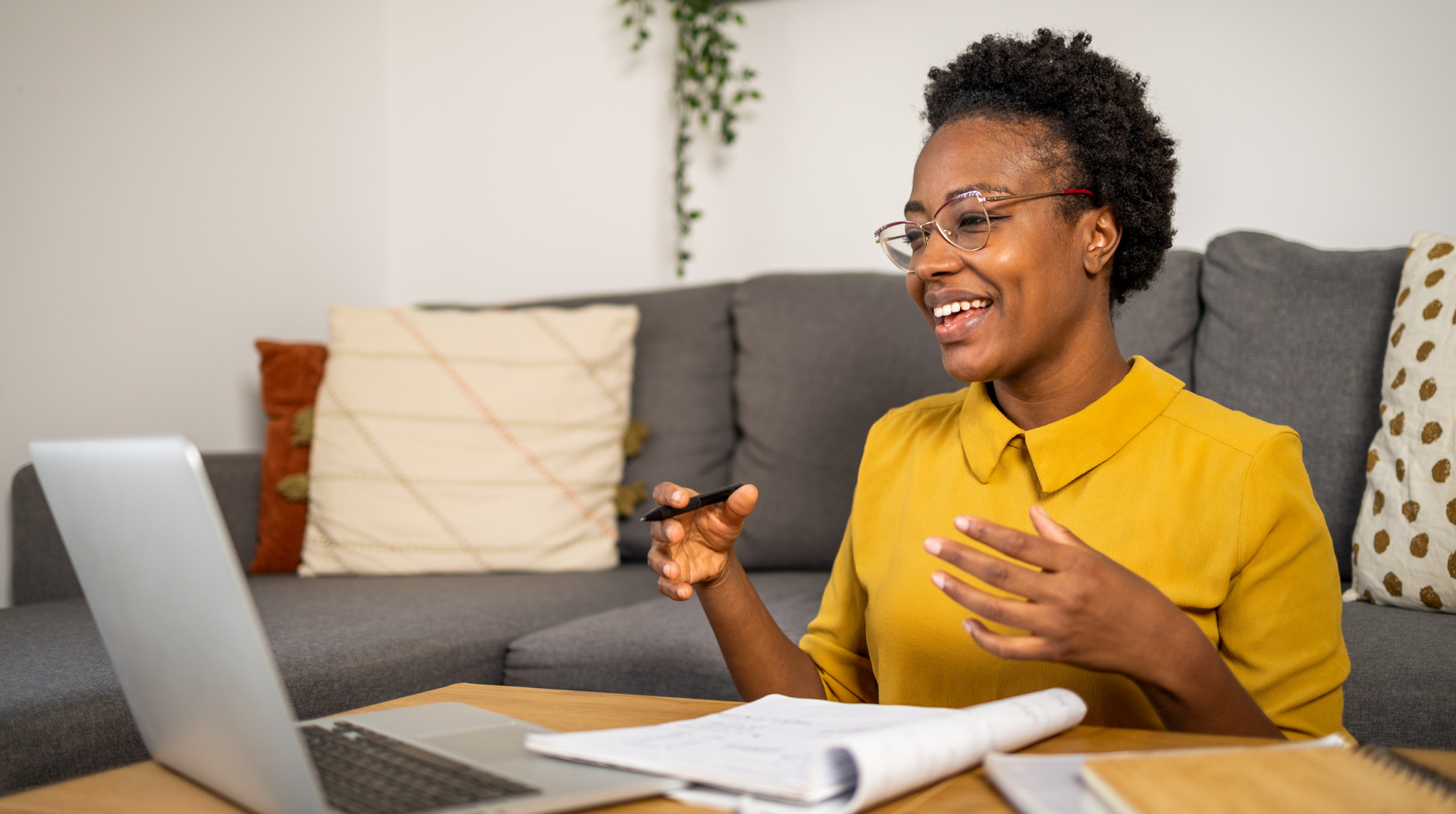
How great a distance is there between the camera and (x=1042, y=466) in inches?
37.2

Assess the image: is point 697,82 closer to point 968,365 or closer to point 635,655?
point 635,655

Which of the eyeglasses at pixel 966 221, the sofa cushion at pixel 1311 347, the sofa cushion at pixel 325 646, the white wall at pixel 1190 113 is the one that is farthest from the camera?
the white wall at pixel 1190 113

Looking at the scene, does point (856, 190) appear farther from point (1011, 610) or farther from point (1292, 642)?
point (1011, 610)

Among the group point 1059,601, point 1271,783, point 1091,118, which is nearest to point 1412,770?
point 1271,783

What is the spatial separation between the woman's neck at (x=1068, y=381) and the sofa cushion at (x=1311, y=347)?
687 millimetres

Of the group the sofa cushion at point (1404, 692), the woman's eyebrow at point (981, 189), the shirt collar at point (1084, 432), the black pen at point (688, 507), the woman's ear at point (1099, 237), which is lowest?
the sofa cushion at point (1404, 692)

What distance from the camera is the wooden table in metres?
0.56

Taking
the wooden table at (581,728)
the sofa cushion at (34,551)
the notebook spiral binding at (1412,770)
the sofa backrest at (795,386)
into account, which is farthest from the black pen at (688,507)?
the sofa cushion at (34,551)

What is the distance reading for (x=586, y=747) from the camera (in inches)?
24.1

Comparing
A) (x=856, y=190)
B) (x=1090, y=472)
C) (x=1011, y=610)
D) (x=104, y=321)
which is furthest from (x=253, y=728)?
(x=856, y=190)

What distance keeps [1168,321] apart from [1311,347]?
215 mm

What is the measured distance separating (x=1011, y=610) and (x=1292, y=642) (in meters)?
0.40

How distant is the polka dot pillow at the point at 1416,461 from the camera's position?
4.42ft

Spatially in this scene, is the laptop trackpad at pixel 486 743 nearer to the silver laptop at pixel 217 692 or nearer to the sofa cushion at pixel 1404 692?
the silver laptop at pixel 217 692
